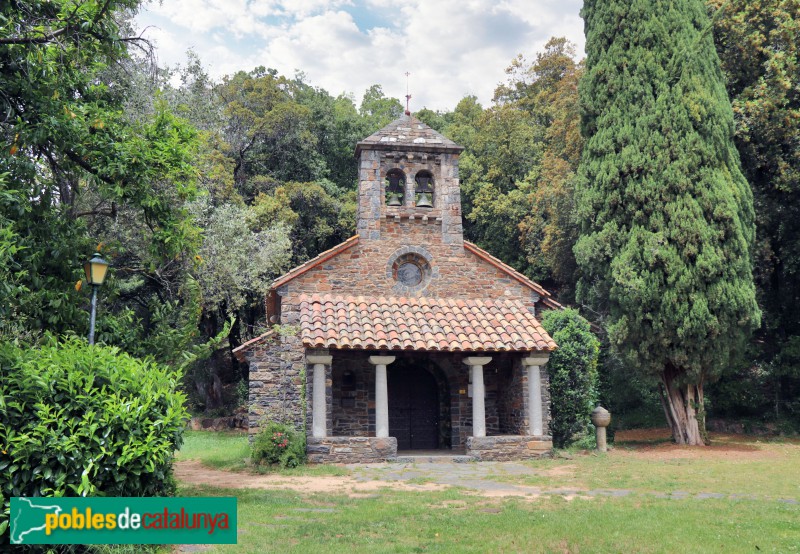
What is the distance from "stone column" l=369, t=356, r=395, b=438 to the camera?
14.1m

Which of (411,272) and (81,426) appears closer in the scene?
(81,426)

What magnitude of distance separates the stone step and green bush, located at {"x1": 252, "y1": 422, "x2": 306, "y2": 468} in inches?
78.1

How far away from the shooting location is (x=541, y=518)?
7.95 meters

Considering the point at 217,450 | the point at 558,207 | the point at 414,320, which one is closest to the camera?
the point at 414,320

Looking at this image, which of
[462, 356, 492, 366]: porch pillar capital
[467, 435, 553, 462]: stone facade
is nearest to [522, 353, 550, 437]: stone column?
[467, 435, 553, 462]: stone facade

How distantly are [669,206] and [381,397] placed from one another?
331 inches

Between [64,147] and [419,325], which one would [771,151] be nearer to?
[419,325]

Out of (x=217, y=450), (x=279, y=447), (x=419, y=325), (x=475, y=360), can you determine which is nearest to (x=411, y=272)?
(x=419, y=325)

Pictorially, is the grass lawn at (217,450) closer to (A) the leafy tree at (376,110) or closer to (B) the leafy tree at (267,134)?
(B) the leafy tree at (267,134)

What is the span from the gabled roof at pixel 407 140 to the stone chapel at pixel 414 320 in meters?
0.03

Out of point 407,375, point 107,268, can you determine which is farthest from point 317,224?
point 107,268

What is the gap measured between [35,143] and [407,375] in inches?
426

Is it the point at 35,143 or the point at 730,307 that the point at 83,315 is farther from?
the point at 730,307

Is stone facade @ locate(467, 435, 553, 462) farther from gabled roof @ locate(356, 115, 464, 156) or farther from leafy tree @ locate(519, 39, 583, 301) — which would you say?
leafy tree @ locate(519, 39, 583, 301)
